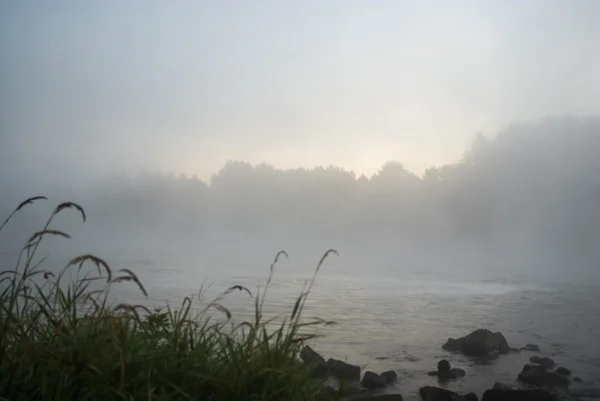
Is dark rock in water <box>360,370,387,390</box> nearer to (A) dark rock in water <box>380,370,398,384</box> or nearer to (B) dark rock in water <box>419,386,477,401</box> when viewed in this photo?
(A) dark rock in water <box>380,370,398,384</box>

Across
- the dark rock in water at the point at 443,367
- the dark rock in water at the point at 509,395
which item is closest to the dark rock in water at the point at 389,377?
the dark rock in water at the point at 443,367

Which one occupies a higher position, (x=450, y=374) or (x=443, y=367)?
(x=443, y=367)

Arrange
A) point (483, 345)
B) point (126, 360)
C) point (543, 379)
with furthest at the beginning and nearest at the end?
point (483, 345) < point (543, 379) < point (126, 360)

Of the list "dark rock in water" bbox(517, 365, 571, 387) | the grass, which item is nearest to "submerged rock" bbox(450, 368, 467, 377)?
"dark rock in water" bbox(517, 365, 571, 387)

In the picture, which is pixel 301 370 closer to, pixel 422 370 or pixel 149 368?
pixel 149 368

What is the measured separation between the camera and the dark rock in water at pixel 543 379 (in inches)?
964

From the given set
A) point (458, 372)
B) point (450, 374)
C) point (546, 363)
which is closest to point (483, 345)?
point (546, 363)

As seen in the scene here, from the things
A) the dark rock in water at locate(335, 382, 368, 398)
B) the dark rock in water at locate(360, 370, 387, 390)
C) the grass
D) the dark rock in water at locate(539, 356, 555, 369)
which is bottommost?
the dark rock in water at locate(539, 356, 555, 369)

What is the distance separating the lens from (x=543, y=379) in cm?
2495

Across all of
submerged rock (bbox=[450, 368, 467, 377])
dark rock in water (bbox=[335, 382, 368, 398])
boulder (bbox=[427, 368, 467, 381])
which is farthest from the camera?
submerged rock (bbox=[450, 368, 467, 377])

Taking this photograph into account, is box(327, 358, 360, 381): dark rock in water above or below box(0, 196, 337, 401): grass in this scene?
below

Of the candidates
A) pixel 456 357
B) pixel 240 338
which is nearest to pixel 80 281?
pixel 240 338

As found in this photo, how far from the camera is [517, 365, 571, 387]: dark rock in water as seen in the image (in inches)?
964

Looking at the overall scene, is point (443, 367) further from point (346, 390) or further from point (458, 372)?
point (346, 390)
